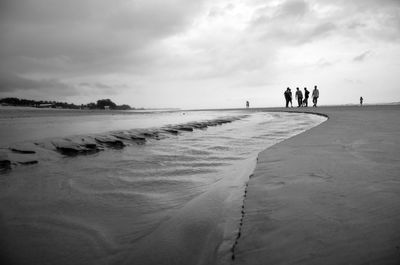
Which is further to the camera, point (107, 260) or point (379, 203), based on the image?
point (379, 203)

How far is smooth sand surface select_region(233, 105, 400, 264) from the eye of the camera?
96 cm

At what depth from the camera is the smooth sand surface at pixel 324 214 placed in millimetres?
962

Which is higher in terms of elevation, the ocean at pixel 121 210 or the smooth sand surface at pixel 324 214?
the smooth sand surface at pixel 324 214

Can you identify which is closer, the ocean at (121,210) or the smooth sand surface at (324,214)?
the smooth sand surface at (324,214)

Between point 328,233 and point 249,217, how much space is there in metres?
0.40

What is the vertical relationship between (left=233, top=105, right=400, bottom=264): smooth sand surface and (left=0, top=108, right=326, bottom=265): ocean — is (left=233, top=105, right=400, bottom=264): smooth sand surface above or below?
above

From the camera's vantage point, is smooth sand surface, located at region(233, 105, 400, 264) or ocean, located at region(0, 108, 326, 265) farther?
ocean, located at region(0, 108, 326, 265)

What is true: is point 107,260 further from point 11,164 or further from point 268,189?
point 11,164

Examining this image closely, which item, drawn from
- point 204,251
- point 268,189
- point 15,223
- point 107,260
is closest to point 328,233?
point 204,251

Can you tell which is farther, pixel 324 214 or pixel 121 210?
pixel 121 210

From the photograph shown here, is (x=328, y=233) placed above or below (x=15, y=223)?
above

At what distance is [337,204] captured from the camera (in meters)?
1.38

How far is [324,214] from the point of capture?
4.19 feet

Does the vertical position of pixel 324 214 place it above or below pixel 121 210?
above
